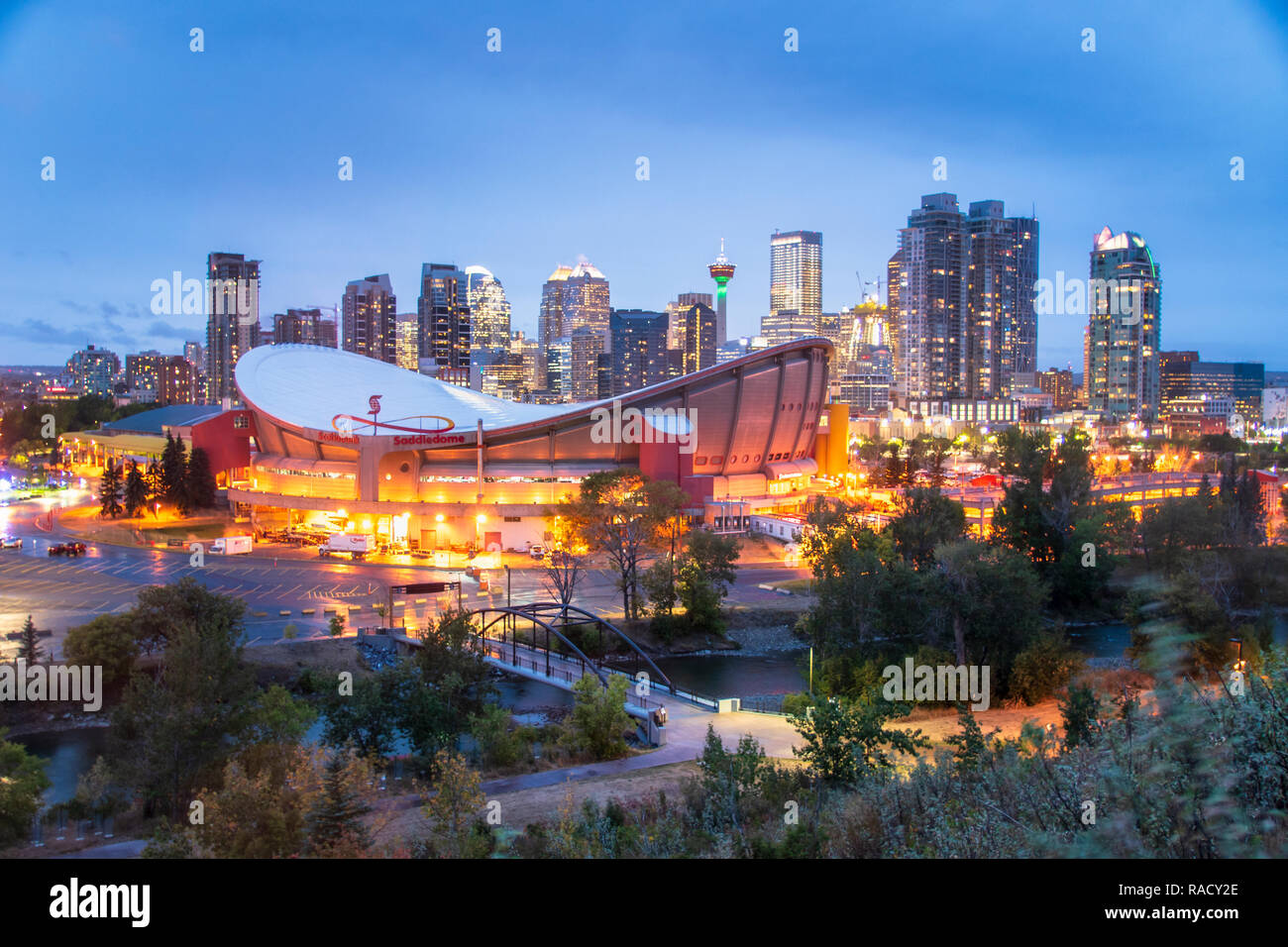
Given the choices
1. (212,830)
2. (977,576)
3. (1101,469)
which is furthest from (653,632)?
(1101,469)

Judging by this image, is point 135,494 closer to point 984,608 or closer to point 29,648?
point 29,648

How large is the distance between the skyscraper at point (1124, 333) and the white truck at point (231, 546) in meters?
129

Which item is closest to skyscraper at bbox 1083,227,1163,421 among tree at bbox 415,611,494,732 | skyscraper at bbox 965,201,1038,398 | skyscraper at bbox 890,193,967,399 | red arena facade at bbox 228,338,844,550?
skyscraper at bbox 965,201,1038,398

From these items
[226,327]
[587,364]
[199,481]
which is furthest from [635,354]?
[199,481]

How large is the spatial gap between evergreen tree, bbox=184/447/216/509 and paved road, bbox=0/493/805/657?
8670 mm

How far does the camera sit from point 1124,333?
150 metres

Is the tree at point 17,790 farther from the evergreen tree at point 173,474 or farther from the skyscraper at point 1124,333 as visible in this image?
the skyscraper at point 1124,333

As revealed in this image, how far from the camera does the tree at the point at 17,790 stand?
13.8 meters

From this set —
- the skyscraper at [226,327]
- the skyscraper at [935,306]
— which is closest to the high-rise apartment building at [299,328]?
the skyscraper at [226,327]

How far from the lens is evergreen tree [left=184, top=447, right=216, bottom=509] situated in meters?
53.5
